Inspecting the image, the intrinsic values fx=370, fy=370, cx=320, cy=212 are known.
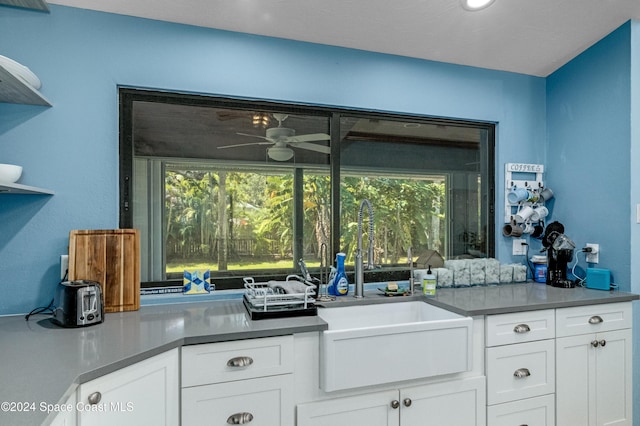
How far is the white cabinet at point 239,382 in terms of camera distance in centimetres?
141

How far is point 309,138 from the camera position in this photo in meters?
2.29

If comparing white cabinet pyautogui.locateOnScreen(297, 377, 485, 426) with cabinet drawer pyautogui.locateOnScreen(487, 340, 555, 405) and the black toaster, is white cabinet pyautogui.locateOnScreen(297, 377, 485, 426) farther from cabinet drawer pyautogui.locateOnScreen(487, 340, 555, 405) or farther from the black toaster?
the black toaster

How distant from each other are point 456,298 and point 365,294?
1.66 ft

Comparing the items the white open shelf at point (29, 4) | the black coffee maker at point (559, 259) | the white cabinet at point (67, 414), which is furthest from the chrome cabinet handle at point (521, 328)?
the white open shelf at point (29, 4)

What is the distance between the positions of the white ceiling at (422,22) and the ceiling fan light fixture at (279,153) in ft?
2.09

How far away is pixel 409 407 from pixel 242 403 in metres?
0.76

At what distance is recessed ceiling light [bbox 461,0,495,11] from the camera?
1.97m

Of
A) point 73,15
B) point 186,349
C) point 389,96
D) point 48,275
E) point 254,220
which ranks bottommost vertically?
point 186,349

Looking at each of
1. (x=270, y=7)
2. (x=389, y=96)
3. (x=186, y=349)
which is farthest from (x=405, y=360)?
(x=270, y=7)

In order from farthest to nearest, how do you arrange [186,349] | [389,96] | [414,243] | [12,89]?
[414,243] → [389,96] → [12,89] → [186,349]

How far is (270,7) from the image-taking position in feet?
6.32

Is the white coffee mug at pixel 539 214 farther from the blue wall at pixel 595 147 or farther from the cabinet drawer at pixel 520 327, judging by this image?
the cabinet drawer at pixel 520 327

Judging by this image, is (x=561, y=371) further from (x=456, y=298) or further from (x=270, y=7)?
(x=270, y=7)

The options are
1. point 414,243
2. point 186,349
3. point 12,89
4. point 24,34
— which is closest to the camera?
point 186,349
